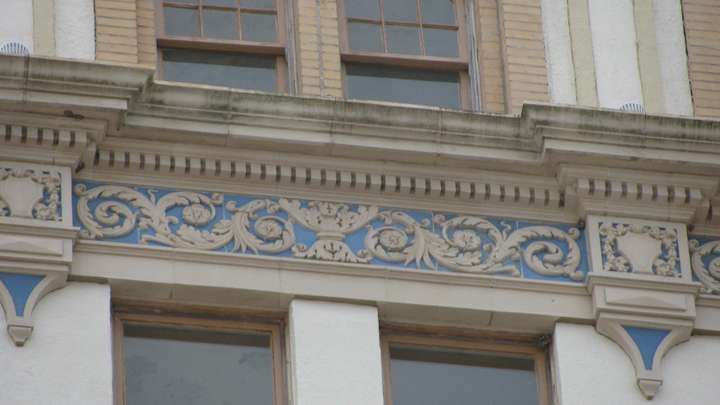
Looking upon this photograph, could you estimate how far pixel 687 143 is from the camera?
26.9 m

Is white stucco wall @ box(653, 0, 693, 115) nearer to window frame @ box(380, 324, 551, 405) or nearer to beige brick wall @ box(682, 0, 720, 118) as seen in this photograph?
beige brick wall @ box(682, 0, 720, 118)

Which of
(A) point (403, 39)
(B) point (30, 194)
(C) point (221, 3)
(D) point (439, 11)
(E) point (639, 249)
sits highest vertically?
(C) point (221, 3)

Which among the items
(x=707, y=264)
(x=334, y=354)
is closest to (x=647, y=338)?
(x=707, y=264)

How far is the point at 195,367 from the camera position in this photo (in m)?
25.8

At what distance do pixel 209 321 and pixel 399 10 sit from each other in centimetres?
362

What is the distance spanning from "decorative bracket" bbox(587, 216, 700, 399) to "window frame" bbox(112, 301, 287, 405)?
250 centimetres

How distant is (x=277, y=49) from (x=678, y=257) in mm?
3682

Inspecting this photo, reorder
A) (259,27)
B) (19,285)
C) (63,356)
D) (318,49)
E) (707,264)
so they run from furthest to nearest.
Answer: (259,27), (318,49), (707,264), (19,285), (63,356)

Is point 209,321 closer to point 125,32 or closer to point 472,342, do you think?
point 472,342

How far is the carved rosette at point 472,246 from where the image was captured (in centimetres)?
2642

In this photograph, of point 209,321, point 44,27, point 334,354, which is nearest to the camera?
point 334,354

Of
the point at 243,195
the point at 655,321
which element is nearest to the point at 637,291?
the point at 655,321

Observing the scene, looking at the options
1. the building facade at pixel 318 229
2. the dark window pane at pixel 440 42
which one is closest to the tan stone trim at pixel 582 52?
the building facade at pixel 318 229

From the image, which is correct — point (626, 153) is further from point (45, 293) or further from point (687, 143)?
point (45, 293)
